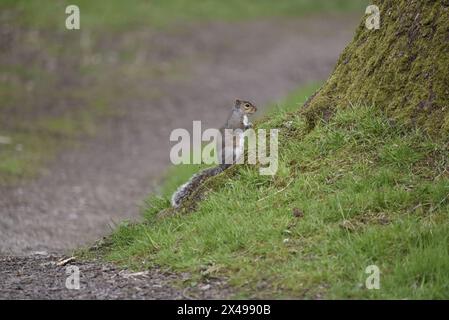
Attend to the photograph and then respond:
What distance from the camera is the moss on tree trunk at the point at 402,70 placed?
525 cm

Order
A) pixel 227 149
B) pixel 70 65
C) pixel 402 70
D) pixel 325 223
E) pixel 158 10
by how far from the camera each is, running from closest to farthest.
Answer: pixel 325 223
pixel 402 70
pixel 227 149
pixel 70 65
pixel 158 10

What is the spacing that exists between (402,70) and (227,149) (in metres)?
1.52

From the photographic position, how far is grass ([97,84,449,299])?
4.37 meters

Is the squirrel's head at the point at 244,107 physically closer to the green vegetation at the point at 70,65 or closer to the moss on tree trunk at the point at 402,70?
the moss on tree trunk at the point at 402,70

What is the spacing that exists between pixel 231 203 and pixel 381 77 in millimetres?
1398

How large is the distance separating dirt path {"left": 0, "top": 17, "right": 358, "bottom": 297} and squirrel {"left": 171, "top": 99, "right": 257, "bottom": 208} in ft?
3.73

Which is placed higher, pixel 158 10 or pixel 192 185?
pixel 158 10

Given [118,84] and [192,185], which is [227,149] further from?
[118,84]

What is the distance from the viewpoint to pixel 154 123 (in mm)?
12508

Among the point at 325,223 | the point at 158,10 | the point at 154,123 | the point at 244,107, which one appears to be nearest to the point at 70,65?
the point at 154,123

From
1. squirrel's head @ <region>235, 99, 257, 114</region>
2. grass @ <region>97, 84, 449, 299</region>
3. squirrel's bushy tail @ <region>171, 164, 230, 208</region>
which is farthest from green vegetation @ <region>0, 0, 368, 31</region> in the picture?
Result: grass @ <region>97, 84, 449, 299</region>

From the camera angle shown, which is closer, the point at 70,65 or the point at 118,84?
the point at 118,84

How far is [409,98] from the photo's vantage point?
5.36m

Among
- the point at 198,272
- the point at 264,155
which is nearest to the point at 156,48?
the point at 264,155
